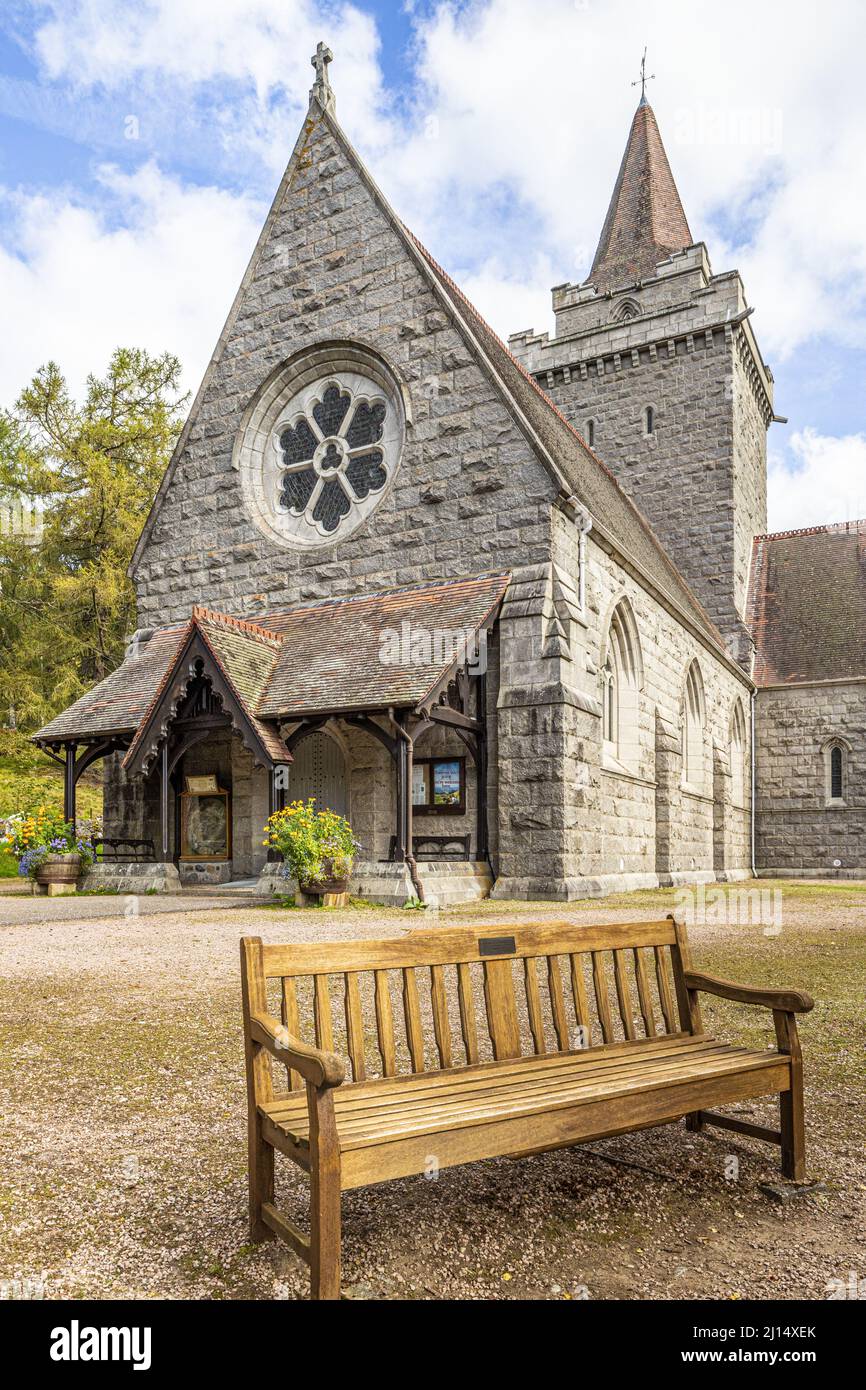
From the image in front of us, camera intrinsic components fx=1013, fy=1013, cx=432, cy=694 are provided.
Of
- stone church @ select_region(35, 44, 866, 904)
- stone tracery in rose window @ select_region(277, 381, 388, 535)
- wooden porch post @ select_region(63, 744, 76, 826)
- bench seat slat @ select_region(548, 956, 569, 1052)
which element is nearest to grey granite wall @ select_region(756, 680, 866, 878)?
stone church @ select_region(35, 44, 866, 904)

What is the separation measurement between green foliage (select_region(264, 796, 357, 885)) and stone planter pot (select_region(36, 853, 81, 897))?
455 cm

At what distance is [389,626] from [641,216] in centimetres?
2134

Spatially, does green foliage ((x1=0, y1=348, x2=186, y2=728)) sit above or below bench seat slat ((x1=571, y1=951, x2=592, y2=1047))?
above

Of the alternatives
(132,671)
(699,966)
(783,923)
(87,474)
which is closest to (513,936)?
(699,966)

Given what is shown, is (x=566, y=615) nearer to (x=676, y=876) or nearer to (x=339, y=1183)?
(x=676, y=876)

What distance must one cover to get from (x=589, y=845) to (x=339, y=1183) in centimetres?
1322

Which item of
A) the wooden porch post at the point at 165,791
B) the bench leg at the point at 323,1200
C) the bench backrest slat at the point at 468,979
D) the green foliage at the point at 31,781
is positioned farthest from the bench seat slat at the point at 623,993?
the green foliage at the point at 31,781

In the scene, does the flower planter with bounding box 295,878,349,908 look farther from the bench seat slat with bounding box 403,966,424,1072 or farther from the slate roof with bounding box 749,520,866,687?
the slate roof with bounding box 749,520,866,687

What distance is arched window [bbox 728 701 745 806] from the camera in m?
27.3

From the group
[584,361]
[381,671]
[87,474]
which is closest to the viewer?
[381,671]

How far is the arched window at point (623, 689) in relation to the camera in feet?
59.6

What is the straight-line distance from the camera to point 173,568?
1970 cm

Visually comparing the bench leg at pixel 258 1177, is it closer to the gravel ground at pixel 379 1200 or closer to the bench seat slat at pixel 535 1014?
the gravel ground at pixel 379 1200

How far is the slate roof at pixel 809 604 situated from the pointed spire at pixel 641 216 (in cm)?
909
